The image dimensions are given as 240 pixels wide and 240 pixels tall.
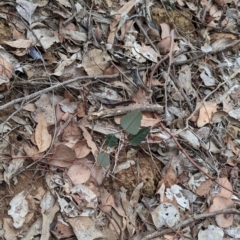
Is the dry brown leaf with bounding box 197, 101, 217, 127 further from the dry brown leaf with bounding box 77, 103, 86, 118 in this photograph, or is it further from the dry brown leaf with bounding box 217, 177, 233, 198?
the dry brown leaf with bounding box 77, 103, 86, 118

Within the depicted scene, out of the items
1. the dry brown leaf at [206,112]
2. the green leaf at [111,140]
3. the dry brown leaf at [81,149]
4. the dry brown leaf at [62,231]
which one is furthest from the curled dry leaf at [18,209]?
the dry brown leaf at [206,112]

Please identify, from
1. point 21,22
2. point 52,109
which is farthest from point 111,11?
point 52,109

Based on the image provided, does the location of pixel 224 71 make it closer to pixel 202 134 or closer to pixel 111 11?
pixel 202 134

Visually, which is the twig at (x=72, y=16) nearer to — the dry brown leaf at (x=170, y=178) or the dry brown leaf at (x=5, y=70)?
the dry brown leaf at (x=5, y=70)

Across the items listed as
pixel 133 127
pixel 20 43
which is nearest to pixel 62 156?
pixel 133 127

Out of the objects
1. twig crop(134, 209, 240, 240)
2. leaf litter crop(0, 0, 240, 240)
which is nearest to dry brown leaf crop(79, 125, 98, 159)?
leaf litter crop(0, 0, 240, 240)

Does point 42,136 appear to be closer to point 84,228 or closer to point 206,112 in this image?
point 84,228
